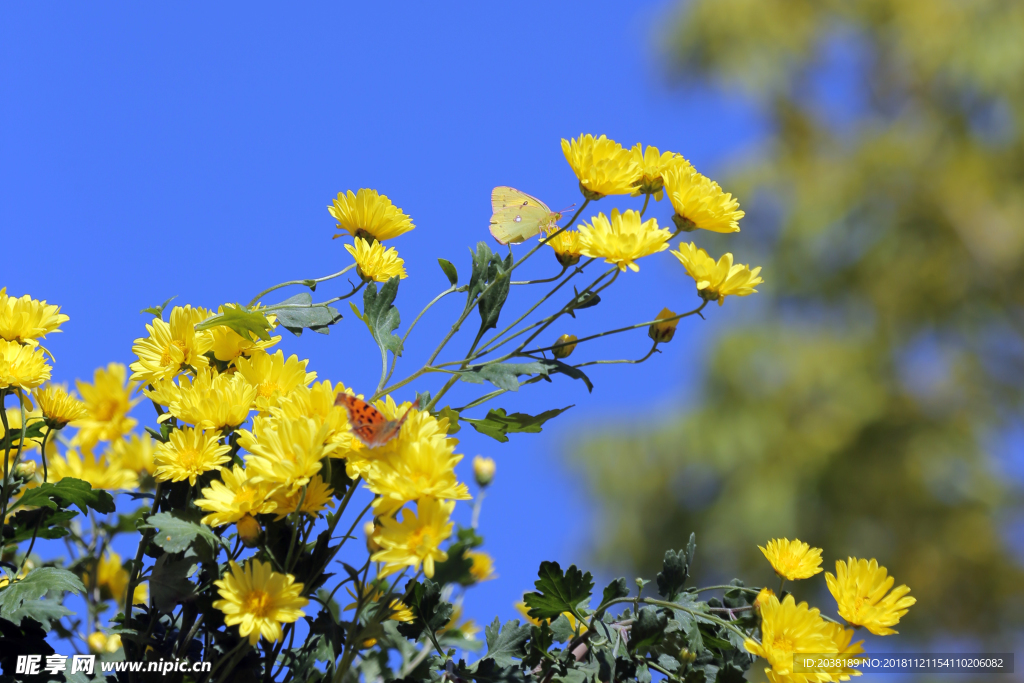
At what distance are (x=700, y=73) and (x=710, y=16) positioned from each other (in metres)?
0.56

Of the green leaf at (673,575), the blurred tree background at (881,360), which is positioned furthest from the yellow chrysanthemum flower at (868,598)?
the blurred tree background at (881,360)

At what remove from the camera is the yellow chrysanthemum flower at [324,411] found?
562 mm

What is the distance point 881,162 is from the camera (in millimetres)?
7078

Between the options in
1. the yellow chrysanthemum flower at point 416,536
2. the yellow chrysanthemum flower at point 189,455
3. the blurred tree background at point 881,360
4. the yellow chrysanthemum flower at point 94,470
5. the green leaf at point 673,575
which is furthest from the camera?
the blurred tree background at point 881,360

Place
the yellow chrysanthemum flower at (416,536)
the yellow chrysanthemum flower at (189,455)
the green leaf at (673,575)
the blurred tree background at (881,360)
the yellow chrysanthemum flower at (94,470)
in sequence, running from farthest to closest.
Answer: the blurred tree background at (881,360) < the yellow chrysanthemum flower at (94,470) < the green leaf at (673,575) < the yellow chrysanthemum flower at (189,455) < the yellow chrysanthemum flower at (416,536)

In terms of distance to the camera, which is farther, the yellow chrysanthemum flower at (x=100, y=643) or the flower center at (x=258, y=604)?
the yellow chrysanthemum flower at (x=100, y=643)

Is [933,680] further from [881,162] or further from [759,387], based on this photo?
[881,162]

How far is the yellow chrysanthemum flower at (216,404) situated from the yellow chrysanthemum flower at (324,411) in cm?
A: 5

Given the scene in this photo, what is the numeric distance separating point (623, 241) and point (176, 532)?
0.39 meters

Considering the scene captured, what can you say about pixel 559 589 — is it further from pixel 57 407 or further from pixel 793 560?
pixel 57 407

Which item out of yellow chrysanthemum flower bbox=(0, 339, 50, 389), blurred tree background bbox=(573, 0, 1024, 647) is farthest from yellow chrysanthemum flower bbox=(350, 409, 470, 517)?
blurred tree background bbox=(573, 0, 1024, 647)

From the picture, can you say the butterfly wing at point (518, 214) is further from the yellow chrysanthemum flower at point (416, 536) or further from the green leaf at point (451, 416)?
the yellow chrysanthemum flower at point (416, 536)

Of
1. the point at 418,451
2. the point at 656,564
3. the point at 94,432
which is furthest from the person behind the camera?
the point at 656,564

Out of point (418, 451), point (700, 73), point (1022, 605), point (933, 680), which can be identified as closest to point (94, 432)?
point (418, 451)
